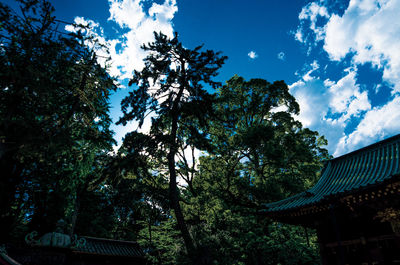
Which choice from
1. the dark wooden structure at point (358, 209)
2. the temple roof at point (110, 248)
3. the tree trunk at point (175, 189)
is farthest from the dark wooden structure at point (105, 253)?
the dark wooden structure at point (358, 209)

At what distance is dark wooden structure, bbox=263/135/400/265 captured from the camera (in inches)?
252

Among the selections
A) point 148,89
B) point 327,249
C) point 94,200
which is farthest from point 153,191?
point 327,249

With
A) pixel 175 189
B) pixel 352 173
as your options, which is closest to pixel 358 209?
pixel 352 173

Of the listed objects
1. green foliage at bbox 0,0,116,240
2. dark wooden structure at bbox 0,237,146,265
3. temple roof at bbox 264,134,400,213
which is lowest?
dark wooden structure at bbox 0,237,146,265

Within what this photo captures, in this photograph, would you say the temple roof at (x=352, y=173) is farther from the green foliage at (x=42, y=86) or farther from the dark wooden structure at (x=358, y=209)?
the green foliage at (x=42, y=86)

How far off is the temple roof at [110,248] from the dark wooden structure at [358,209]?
1327 cm

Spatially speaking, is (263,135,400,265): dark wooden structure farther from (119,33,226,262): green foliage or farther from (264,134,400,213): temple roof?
(119,33,226,262): green foliage

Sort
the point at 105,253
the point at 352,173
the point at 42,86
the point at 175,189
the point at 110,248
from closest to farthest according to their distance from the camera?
1. the point at 42,86
2. the point at 352,173
3. the point at 175,189
4. the point at 105,253
5. the point at 110,248

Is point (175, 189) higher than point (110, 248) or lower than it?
higher

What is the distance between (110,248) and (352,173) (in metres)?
17.2

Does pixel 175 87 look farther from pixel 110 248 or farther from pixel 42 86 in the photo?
pixel 110 248

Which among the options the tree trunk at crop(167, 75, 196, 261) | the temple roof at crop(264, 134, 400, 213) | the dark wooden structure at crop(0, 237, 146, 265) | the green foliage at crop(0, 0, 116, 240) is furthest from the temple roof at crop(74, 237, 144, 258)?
the temple roof at crop(264, 134, 400, 213)

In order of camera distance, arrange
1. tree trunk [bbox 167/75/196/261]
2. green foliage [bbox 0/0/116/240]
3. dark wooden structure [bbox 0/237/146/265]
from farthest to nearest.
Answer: dark wooden structure [bbox 0/237/146/265] → tree trunk [bbox 167/75/196/261] → green foliage [bbox 0/0/116/240]

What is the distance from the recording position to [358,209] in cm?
723
